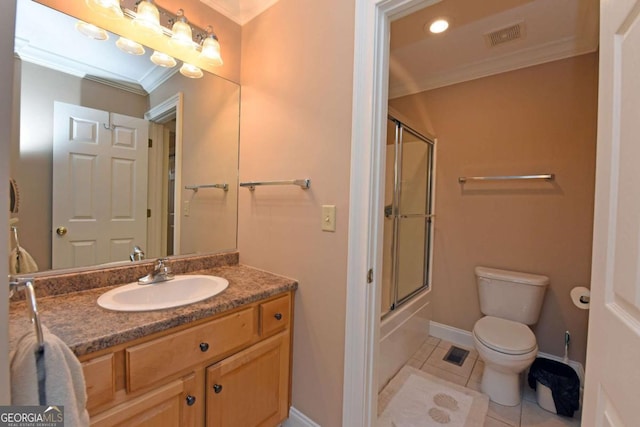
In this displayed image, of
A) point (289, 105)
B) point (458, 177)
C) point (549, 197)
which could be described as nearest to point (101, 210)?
point (289, 105)

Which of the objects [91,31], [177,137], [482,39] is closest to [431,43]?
[482,39]

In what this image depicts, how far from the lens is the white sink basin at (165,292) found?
1.04 meters

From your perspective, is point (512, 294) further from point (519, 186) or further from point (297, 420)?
point (297, 420)

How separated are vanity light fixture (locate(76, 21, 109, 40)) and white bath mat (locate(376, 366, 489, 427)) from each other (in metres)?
2.44

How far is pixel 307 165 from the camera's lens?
1360mm

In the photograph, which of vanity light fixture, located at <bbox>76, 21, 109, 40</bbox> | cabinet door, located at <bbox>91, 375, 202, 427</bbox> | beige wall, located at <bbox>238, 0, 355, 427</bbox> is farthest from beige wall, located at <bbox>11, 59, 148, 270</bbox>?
beige wall, located at <bbox>238, 0, 355, 427</bbox>

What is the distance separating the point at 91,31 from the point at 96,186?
2.27 feet

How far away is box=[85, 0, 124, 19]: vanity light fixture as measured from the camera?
116cm

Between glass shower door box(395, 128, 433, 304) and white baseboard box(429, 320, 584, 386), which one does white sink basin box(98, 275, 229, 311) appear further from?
white baseboard box(429, 320, 584, 386)

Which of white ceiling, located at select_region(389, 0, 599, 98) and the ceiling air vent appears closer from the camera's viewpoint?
white ceiling, located at select_region(389, 0, 599, 98)

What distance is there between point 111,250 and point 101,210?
7.8 inches

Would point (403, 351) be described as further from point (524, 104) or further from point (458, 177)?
point (524, 104)

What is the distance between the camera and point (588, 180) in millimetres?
1867

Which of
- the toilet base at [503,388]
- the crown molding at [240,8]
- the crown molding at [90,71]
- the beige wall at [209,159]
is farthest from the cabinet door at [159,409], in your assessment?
the crown molding at [240,8]
